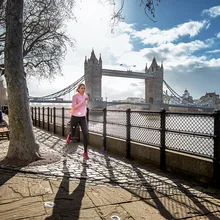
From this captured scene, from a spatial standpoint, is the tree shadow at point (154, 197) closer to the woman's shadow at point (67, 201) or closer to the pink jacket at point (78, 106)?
the woman's shadow at point (67, 201)

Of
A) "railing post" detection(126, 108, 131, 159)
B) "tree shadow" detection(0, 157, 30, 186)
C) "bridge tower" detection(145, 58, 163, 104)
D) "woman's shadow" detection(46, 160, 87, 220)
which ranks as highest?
"bridge tower" detection(145, 58, 163, 104)

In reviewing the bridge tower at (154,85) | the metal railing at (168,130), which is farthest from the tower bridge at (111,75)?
the metal railing at (168,130)

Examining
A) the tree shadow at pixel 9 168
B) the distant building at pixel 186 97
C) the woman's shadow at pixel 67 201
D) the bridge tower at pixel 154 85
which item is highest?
the bridge tower at pixel 154 85

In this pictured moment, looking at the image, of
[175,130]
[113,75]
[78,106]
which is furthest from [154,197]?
[113,75]

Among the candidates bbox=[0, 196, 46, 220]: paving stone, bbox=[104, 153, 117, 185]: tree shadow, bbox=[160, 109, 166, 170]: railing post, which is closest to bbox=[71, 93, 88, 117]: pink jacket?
bbox=[104, 153, 117, 185]: tree shadow

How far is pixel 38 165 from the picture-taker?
432 centimetres

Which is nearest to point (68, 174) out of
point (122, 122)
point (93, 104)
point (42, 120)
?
point (122, 122)

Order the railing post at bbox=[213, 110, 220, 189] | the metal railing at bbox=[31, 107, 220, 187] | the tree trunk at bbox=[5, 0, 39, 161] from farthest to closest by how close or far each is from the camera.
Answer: the tree trunk at bbox=[5, 0, 39, 161] → the metal railing at bbox=[31, 107, 220, 187] → the railing post at bbox=[213, 110, 220, 189]

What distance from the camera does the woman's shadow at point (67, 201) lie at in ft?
7.97

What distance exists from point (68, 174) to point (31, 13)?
13267mm

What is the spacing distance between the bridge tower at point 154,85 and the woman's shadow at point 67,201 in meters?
66.7

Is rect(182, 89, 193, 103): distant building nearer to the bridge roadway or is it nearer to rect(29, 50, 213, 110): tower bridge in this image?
rect(29, 50, 213, 110): tower bridge

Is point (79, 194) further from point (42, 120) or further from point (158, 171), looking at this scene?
point (42, 120)

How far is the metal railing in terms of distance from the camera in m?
3.54
